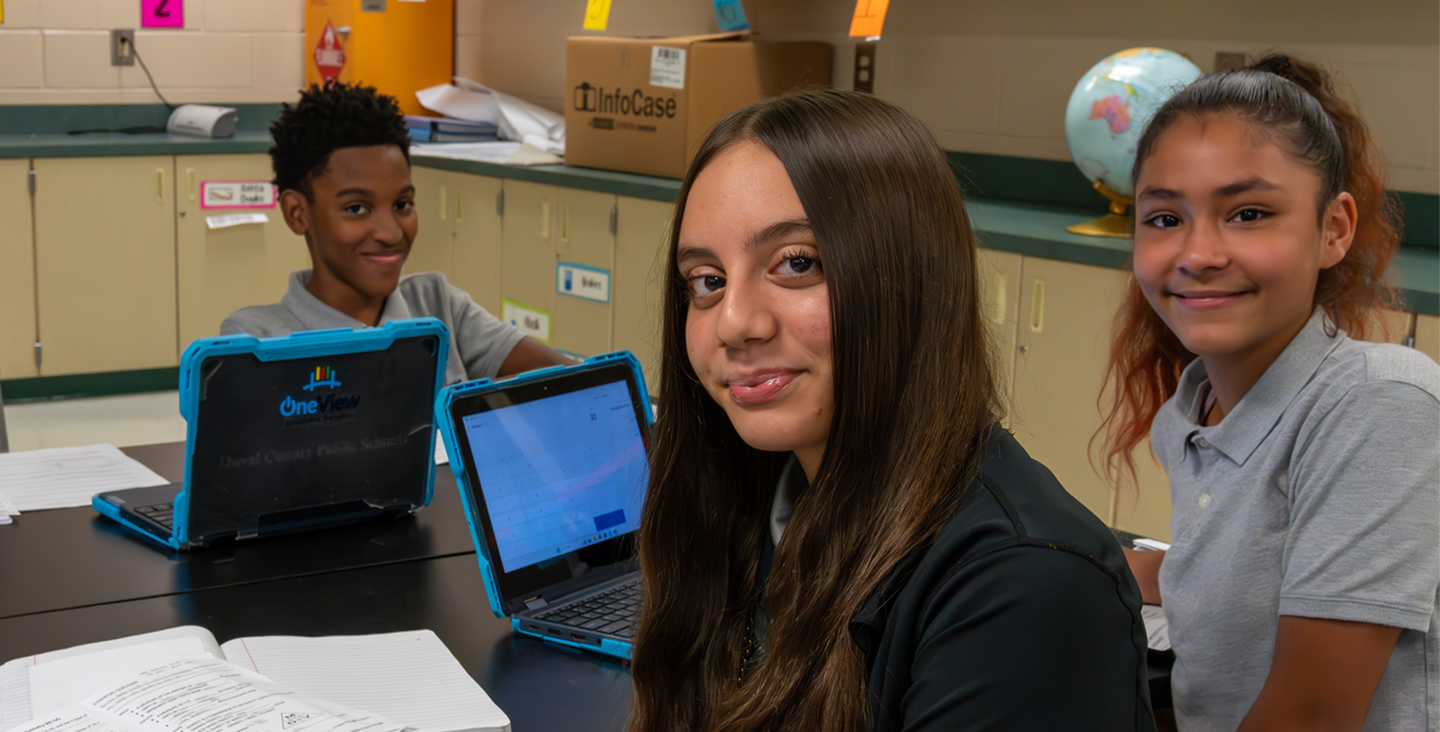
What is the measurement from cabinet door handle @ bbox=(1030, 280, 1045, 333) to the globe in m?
0.19

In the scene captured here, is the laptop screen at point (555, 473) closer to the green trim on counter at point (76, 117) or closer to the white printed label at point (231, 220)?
the white printed label at point (231, 220)

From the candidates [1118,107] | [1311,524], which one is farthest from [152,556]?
[1118,107]

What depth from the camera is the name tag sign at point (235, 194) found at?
4.16 m

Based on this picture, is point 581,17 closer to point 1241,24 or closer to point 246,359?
point 1241,24

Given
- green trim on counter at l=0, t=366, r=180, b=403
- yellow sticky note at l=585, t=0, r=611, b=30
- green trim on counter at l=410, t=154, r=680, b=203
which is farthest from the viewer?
green trim on counter at l=0, t=366, r=180, b=403

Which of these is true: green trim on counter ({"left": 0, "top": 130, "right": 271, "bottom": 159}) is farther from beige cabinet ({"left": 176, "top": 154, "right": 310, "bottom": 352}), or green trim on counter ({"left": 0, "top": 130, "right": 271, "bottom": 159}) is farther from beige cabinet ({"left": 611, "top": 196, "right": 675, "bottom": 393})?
beige cabinet ({"left": 611, "top": 196, "right": 675, "bottom": 393})

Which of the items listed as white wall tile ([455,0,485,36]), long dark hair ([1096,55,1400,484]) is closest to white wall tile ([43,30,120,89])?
white wall tile ([455,0,485,36])

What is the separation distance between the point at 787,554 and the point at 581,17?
3.80 meters

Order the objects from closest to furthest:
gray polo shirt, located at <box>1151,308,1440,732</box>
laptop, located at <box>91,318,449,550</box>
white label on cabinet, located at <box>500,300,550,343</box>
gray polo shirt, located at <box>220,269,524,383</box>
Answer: gray polo shirt, located at <box>1151,308,1440,732</box> → laptop, located at <box>91,318,449,550</box> → gray polo shirt, located at <box>220,269,524,383</box> → white label on cabinet, located at <box>500,300,550,343</box>

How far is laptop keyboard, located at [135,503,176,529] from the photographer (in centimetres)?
140

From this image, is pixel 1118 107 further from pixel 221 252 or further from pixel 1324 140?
pixel 221 252

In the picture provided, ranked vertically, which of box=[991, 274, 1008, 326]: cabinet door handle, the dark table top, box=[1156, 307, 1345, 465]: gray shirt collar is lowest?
the dark table top

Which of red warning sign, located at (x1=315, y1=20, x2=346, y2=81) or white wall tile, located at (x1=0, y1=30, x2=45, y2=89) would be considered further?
red warning sign, located at (x1=315, y1=20, x2=346, y2=81)

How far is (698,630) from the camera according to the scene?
101 centimetres
